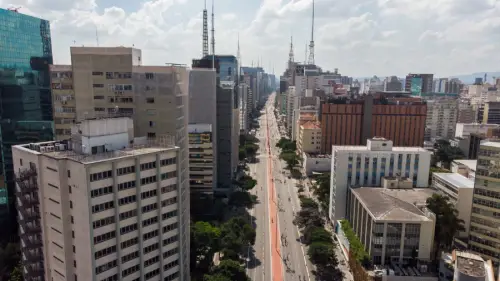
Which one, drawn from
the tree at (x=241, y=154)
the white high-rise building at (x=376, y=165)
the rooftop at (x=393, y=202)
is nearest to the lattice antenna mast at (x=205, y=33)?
the tree at (x=241, y=154)

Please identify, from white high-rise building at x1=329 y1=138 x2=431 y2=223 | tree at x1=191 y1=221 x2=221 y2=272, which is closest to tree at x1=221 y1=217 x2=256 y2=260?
tree at x1=191 y1=221 x2=221 y2=272

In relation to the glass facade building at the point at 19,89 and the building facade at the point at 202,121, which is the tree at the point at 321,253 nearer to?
the building facade at the point at 202,121

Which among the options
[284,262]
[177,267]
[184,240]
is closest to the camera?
[177,267]

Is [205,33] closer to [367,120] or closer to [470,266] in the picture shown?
[367,120]

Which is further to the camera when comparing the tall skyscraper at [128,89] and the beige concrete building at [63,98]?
the beige concrete building at [63,98]

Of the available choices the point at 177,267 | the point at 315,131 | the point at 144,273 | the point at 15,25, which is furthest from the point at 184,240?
the point at 315,131

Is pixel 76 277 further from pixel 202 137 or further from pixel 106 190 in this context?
pixel 202 137

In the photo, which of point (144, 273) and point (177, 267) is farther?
point (177, 267)
